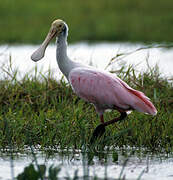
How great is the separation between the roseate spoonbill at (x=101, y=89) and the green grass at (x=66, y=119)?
0.24 metres

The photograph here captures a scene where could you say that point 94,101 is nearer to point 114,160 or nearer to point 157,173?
point 114,160

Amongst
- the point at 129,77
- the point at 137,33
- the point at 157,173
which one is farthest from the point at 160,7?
the point at 157,173

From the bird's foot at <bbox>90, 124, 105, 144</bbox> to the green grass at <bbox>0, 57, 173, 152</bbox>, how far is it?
77mm

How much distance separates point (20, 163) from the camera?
5293 mm

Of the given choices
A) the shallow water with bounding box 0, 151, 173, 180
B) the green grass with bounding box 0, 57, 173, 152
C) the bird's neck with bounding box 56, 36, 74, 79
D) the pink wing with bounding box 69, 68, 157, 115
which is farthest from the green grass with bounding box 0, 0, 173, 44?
the shallow water with bounding box 0, 151, 173, 180

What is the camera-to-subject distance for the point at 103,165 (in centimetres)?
525

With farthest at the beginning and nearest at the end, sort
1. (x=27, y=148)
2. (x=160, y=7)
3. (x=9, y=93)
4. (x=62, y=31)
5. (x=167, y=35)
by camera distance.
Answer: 1. (x=160, y=7)
2. (x=167, y=35)
3. (x=9, y=93)
4. (x=62, y=31)
5. (x=27, y=148)

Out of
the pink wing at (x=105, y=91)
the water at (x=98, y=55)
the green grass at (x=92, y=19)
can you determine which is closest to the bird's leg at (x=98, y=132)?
the pink wing at (x=105, y=91)

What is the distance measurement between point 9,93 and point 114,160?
2773 millimetres

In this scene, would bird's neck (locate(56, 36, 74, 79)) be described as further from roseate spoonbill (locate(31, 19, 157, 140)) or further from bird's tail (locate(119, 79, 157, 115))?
bird's tail (locate(119, 79, 157, 115))

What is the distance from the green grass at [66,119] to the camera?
596 centimetres

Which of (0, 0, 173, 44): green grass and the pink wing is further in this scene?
(0, 0, 173, 44): green grass

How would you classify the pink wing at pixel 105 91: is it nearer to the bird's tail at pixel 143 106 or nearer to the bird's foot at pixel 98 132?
the bird's tail at pixel 143 106

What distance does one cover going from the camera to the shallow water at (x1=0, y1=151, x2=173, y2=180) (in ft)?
16.2
